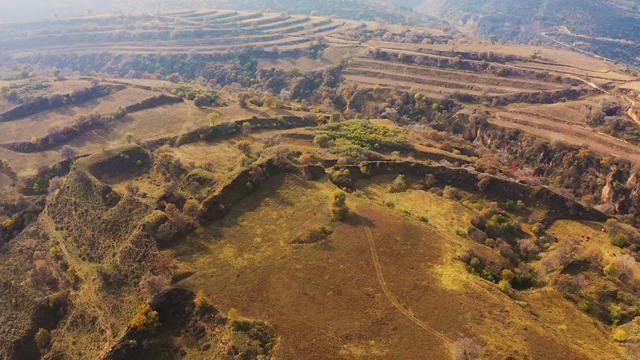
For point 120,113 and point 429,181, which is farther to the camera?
point 120,113

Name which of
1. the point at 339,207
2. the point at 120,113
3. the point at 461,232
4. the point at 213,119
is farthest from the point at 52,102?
the point at 461,232

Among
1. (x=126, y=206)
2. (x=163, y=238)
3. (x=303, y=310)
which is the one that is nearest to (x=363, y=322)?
(x=303, y=310)

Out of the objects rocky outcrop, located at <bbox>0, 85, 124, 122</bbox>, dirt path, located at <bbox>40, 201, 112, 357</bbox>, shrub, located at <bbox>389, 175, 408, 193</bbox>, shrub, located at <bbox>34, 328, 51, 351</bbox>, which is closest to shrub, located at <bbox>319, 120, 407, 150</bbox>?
shrub, located at <bbox>389, 175, 408, 193</bbox>

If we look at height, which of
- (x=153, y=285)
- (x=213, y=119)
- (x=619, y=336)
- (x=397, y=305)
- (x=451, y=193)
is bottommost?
(x=619, y=336)

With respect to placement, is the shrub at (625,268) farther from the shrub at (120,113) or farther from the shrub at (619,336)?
the shrub at (120,113)

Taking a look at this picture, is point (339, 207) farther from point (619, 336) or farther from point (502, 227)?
point (619, 336)

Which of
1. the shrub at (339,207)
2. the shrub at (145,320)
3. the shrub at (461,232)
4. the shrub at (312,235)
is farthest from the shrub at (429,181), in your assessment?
the shrub at (145,320)

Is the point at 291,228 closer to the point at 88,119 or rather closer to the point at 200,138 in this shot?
the point at 200,138
